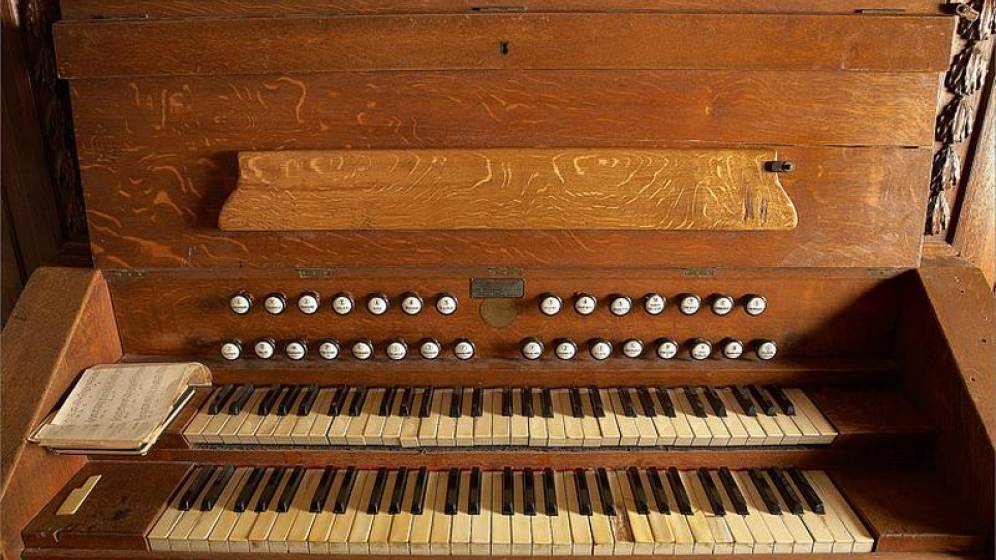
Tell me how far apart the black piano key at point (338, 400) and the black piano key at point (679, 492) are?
3.23ft

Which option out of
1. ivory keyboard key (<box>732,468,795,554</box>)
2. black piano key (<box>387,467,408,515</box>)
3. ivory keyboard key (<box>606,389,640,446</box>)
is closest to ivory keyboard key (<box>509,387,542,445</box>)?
ivory keyboard key (<box>606,389,640,446</box>)

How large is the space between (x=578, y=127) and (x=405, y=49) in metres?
0.54

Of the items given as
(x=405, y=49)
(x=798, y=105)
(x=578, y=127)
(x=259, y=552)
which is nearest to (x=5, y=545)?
(x=259, y=552)

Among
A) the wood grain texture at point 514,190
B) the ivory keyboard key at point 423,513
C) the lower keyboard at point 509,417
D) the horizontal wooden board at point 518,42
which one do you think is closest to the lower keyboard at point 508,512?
the ivory keyboard key at point 423,513

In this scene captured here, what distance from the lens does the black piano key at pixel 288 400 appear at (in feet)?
6.79

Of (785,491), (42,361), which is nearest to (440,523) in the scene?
(785,491)

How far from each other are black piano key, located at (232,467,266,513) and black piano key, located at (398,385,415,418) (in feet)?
1.42

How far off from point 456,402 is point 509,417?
174 mm

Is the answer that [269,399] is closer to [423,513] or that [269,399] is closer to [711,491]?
[423,513]

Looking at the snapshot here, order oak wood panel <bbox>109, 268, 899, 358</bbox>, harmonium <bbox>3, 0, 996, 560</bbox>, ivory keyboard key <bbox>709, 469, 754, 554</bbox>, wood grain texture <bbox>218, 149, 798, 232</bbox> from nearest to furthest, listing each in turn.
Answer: ivory keyboard key <bbox>709, 469, 754, 554</bbox> < harmonium <bbox>3, 0, 996, 560</bbox> < wood grain texture <bbox>218, 149, 798, 232</bbox> < oak wood panel <bbox>109, 268, 899, 358</bbox>

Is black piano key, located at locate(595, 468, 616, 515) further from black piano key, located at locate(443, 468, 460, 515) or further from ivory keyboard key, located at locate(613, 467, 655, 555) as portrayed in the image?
black piano key, located at locate(443, 468, 460, 515)

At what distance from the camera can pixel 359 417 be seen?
2.05 metres

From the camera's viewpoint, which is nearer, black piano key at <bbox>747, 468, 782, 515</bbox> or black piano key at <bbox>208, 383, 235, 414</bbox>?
black piano key at <bbox>747, 468, 782, 515</bbox>

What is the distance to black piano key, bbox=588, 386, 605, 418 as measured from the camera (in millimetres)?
2050
